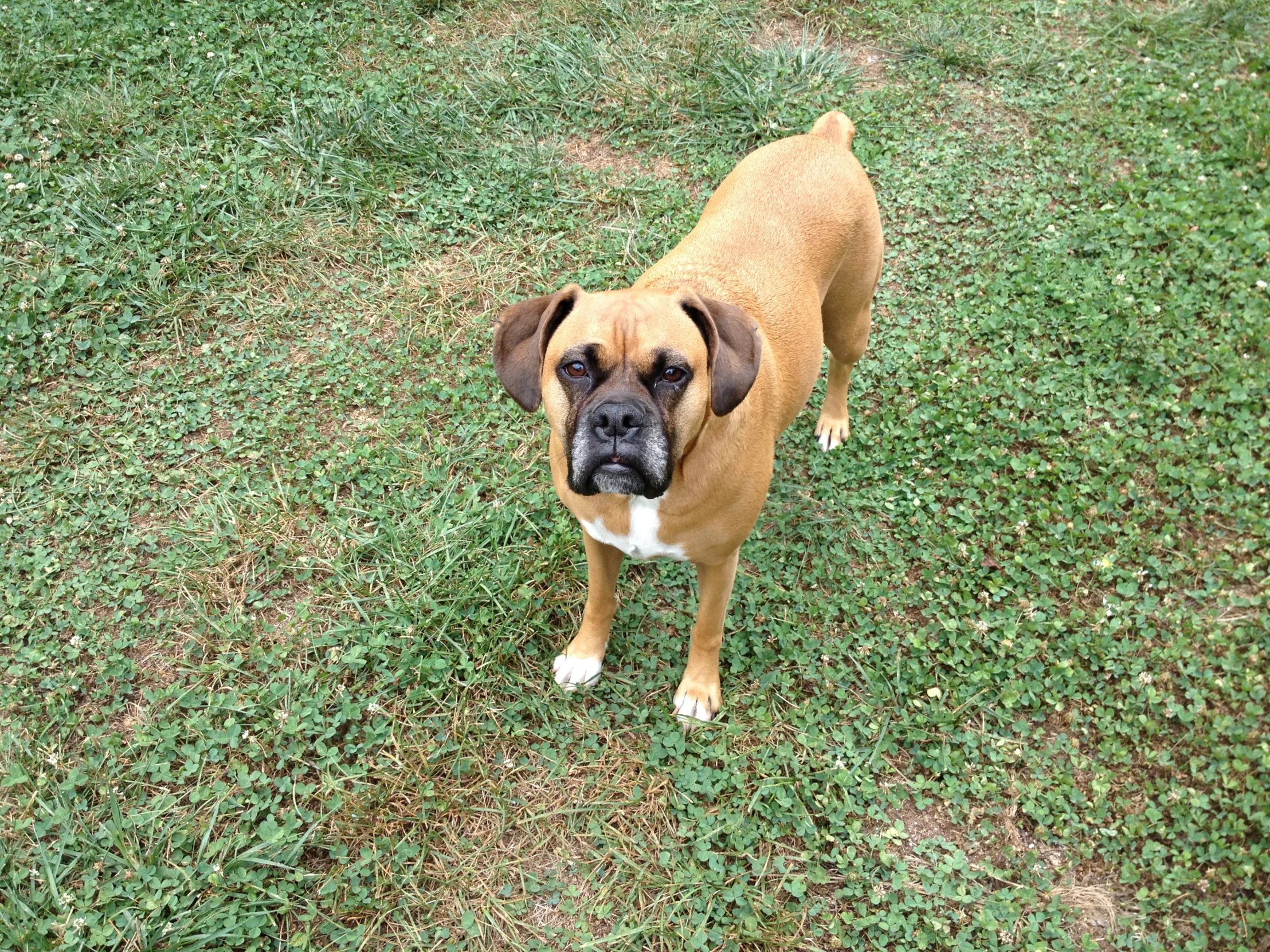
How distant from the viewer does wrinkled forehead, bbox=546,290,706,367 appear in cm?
287

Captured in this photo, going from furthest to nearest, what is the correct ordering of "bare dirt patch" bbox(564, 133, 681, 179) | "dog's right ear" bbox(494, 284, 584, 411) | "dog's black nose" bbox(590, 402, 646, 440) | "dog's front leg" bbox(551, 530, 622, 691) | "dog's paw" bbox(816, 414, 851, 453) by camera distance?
"bare dirt patch" bbox(564, 133, 681, 179) < "dog's paw" bbox(816, 414, 851, 453) < "dog's front leg" bbox(551, 530, 622, 691) < "dog's right ear" bbox(494, 284, 584, 411) < "dog's black nose" bbox(590, 402, 646, 440)

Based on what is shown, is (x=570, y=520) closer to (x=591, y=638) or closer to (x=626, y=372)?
(x=591, y=638)

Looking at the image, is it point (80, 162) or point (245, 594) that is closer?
point (245, 594)

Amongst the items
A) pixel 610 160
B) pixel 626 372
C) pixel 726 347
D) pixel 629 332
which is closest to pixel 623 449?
pixel 626 372

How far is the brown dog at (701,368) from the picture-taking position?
2.88m

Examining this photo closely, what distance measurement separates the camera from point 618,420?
2732 millimetres

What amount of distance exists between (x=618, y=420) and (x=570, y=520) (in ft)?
5.46

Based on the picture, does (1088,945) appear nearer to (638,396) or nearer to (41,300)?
(638,396)

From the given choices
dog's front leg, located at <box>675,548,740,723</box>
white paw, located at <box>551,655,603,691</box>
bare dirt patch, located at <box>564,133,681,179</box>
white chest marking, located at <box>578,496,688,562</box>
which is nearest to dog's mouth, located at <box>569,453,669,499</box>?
white chest marking, located at <box>578,496,688,562</box>

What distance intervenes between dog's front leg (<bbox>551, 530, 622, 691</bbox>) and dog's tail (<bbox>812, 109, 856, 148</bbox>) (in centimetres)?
226

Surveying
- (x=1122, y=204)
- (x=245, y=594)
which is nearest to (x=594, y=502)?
(x=245, y=594)

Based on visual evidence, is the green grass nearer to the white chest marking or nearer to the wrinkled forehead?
the white chest marking

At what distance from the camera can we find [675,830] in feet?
11.6

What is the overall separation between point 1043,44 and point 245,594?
6.94m
